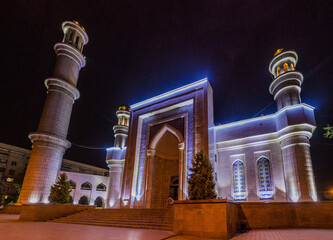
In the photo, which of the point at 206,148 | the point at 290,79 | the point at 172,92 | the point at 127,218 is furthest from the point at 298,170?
the point at 127,218

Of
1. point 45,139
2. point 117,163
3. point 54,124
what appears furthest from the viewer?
point 117,163

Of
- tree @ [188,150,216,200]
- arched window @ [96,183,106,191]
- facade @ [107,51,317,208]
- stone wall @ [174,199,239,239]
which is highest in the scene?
facade @ [107,51,317,208]

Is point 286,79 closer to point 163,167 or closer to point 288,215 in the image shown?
point 288,215

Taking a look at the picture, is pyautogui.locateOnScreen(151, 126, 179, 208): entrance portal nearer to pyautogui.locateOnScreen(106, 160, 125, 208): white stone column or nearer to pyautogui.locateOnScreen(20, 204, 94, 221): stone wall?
pyautogui.locateOnScreen(20, 204, 94, 221): stone wall

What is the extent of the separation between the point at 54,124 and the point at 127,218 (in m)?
15.7

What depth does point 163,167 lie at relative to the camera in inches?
738

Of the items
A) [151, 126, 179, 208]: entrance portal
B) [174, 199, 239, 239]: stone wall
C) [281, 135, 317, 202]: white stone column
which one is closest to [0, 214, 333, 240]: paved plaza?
[174, 199, 239, 239]: stone wall

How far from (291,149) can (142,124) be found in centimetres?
1205

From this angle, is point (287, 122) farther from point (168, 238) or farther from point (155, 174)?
point (168, 238)

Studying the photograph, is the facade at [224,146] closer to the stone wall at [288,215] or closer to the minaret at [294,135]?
the minaret at [294,135]

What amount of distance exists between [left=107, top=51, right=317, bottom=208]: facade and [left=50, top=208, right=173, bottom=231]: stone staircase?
12.1 ft

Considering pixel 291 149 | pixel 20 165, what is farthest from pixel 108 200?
pixel 20 165

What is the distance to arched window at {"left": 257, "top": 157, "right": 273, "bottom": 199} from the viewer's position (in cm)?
1479

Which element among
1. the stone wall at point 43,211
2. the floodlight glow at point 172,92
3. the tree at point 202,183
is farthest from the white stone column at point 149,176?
the tree at point 202,183
